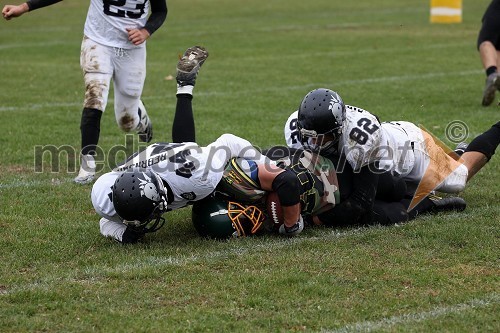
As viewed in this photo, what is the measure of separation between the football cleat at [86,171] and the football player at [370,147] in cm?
167

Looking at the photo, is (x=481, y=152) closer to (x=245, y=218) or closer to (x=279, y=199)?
(x=279, y=199)

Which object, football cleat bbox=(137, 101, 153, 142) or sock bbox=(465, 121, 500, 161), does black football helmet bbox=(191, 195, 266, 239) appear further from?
football cleat bbox=(137, 101, 153, 142)

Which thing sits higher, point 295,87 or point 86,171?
point 86,171

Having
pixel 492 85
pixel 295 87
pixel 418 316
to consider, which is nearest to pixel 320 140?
pixel 418 316

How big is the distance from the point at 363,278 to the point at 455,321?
67 centimetres

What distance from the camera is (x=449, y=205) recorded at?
18.1 ft

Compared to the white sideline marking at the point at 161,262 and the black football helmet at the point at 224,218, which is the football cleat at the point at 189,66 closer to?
the black football helmet at the point at 224,218

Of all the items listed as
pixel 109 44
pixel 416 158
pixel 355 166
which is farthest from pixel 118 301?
pixel 109 44

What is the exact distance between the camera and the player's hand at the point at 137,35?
263 inches

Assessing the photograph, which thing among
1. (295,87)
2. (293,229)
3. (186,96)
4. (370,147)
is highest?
(186,96)

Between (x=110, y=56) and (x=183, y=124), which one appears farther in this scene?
(x=110, y=56)

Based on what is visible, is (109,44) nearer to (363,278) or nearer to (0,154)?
(0,154)

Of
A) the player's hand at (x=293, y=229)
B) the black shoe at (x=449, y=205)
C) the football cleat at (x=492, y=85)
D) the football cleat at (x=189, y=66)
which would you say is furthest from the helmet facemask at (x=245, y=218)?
the football cleat at (x=492, y=85)

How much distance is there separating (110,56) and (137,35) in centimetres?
27
